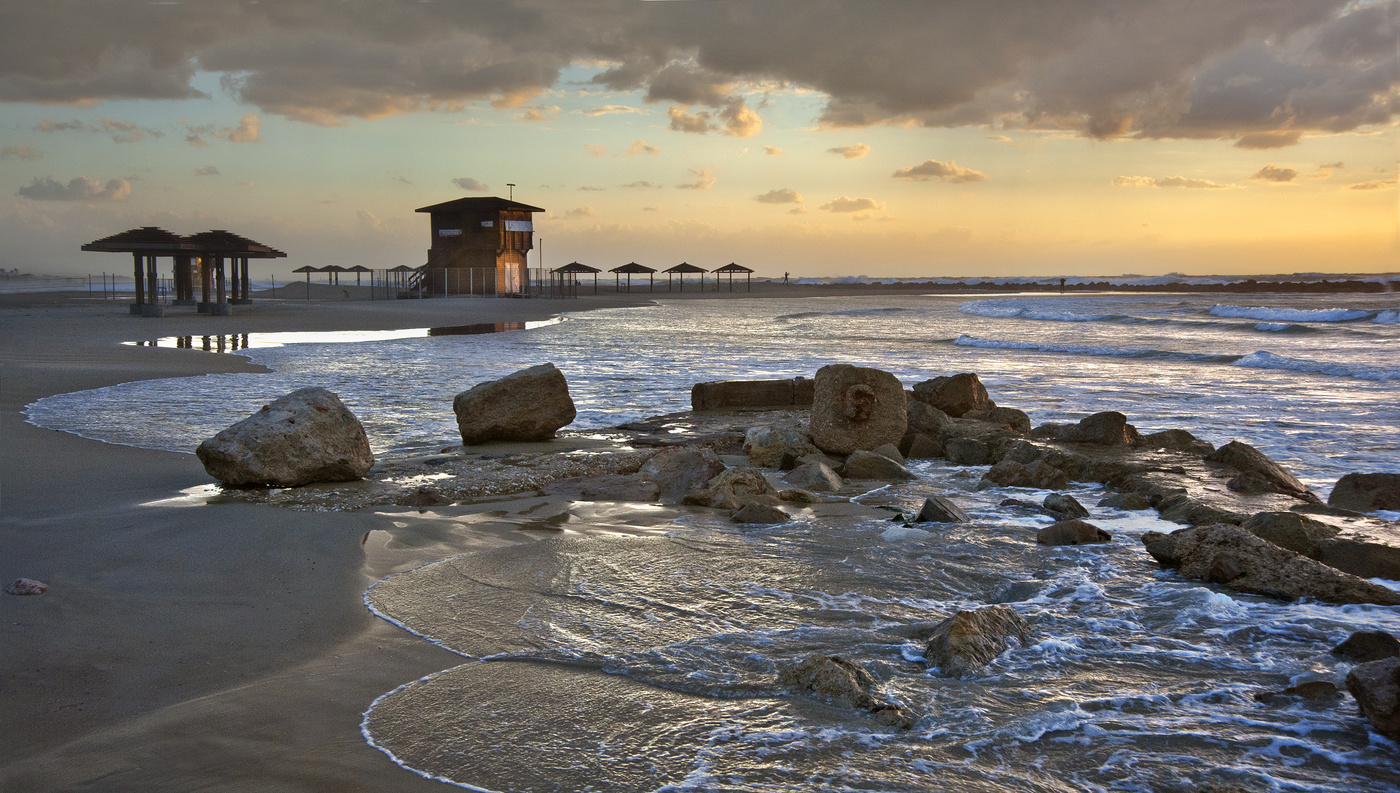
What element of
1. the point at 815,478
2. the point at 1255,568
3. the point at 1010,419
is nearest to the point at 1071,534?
the point at 1255,568

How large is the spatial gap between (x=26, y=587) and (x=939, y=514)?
4981 mm

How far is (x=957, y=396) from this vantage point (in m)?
10.2

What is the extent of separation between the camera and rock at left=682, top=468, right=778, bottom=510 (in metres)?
6.25

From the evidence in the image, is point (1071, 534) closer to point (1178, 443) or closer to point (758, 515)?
point (758, 515)

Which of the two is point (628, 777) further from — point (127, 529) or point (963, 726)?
point (127, 529)

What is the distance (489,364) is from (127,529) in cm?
1180

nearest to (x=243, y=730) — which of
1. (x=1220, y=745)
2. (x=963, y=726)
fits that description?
(x=963, y=726)

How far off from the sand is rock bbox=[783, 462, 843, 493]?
2604 mm

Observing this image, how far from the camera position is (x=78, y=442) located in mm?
7723

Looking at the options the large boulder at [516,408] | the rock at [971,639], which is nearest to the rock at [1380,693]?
the rock at [971,639]

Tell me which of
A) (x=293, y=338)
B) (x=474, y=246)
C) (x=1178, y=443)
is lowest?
(x=1178, y=443)

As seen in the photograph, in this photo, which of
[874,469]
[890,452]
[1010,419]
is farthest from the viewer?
[1010,419]

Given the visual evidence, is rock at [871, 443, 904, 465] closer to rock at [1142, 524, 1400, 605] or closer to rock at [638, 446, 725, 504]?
rock at [638, 446, 725, 504]

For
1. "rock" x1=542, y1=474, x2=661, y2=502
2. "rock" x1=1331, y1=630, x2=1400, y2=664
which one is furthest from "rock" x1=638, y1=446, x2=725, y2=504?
"rock" x1=1331, y1=630, x2=1400, y2=664
